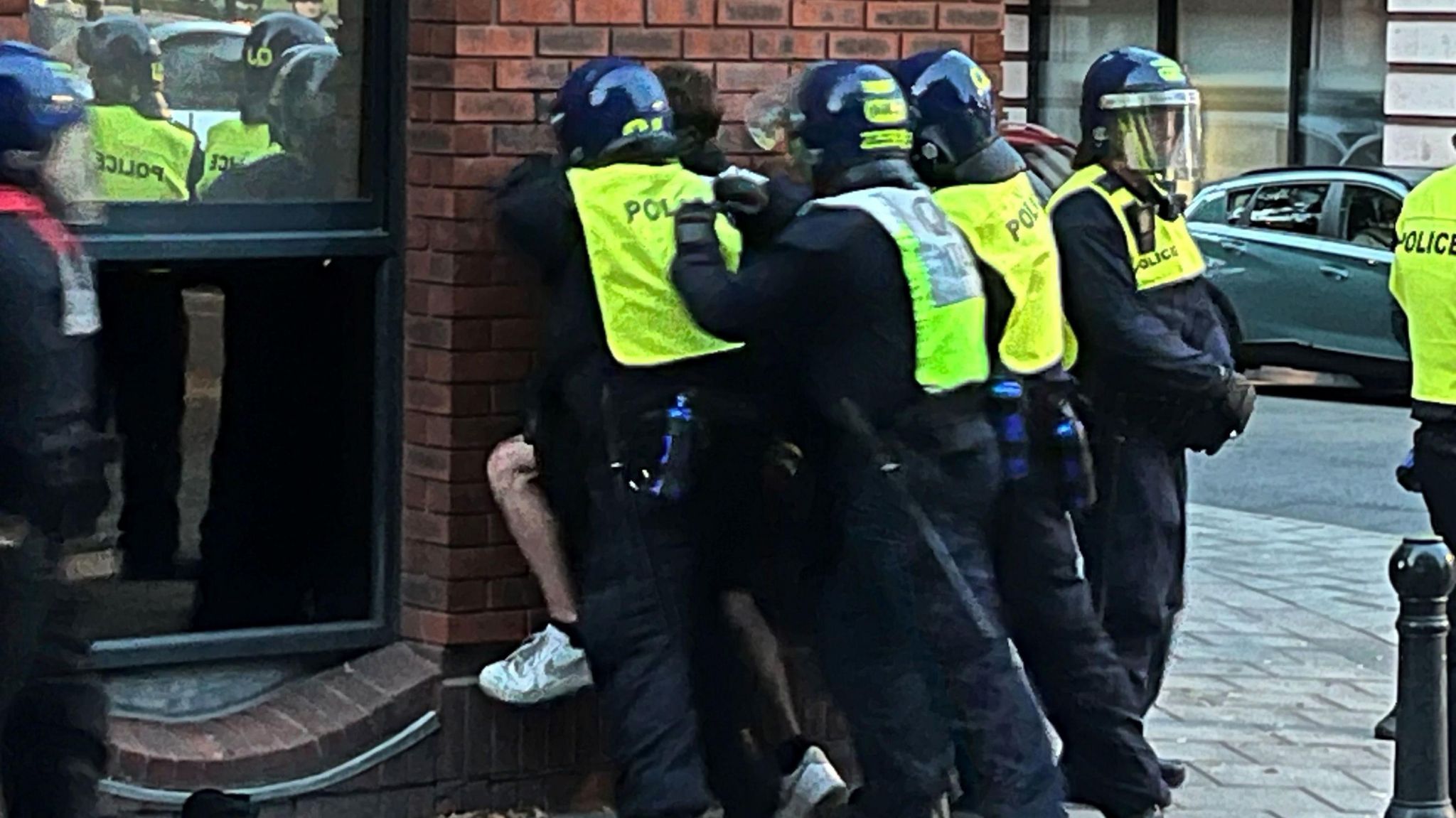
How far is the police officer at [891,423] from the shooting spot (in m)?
5.54

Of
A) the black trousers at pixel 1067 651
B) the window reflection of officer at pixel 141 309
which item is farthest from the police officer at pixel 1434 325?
the window reflection of officer at pixel 141 309

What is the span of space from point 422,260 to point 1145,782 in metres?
2.16

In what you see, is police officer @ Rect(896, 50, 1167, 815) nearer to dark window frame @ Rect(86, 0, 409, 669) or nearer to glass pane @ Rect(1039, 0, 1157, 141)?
dark window frame @ Rect(86, 0, 409, 669)

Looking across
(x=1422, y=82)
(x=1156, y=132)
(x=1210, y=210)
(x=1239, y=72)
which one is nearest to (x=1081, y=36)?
(x=1239, y=72)

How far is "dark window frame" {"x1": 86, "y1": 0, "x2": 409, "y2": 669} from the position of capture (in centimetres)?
636

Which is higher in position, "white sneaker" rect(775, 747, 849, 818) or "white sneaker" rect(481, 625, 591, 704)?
"white sneaker" rect(481, 625, 591, 704)

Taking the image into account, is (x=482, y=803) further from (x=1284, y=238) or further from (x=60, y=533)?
(x=1284, y=238)

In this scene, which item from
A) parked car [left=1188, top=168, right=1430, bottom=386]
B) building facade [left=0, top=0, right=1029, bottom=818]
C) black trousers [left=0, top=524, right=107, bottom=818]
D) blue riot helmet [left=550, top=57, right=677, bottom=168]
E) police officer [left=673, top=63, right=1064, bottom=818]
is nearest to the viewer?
black trousers [left=0, top=524, right=107, bottom=818]

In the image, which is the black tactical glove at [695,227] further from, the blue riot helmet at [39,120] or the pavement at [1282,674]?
the pavement at [1282,674]

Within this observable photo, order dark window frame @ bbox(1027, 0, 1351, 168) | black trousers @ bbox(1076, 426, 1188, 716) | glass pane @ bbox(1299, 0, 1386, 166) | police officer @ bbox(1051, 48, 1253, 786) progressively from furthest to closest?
1. dark window frame @ bbox(1027, 0, 1351, 168)
2. glass pane @ bbox(1299, 0, 1386, 166)
3. black trousers @ bbox(1076, 426, 1188, 716)
4. police officer @ bbox(1051, 48, 1253, 786)

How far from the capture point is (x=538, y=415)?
246 inches

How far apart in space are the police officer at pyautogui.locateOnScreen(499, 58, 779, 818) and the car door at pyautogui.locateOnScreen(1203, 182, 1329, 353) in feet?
36.4

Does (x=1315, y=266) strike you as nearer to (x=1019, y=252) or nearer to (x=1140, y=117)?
(x=1140, y=117)

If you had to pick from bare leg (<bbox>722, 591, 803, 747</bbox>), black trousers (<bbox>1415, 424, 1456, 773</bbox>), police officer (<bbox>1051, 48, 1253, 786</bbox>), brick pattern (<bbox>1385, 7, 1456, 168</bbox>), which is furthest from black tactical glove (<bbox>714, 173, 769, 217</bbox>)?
brick pattern (<bbox>1385, 7, 1456, 168</bbox>)
